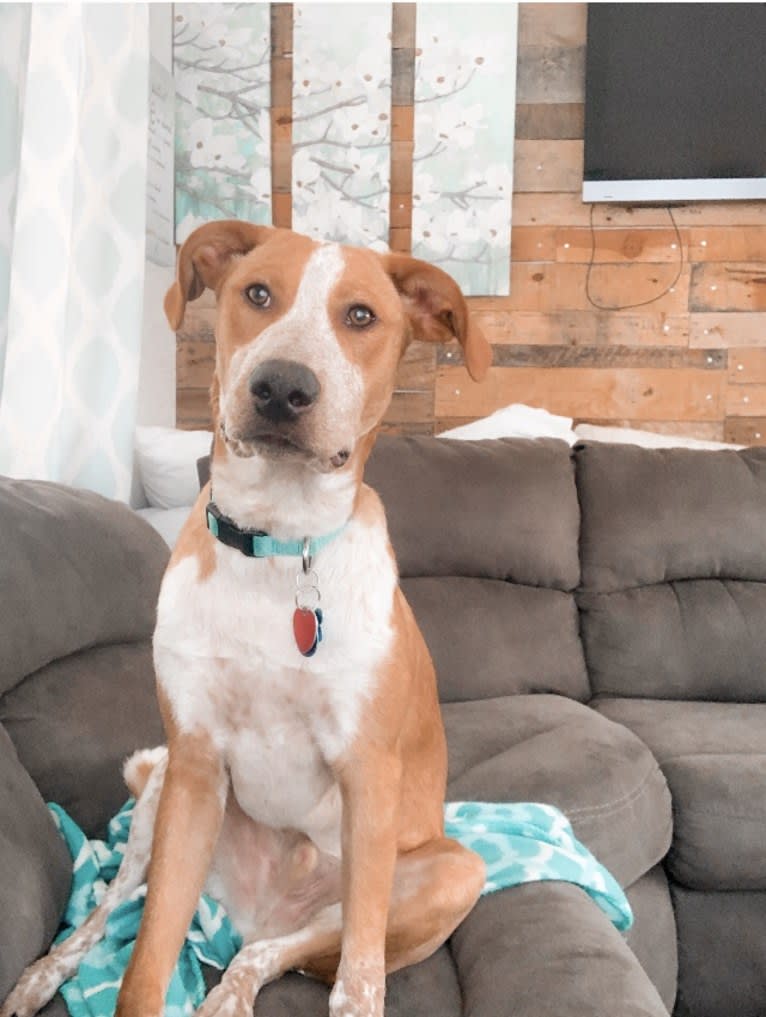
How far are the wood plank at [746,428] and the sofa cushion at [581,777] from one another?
1673mm

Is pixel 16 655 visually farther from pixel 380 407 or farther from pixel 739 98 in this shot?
pixel 739 98

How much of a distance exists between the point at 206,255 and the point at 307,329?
246 mm

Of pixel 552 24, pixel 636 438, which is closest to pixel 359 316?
pixel 636 438

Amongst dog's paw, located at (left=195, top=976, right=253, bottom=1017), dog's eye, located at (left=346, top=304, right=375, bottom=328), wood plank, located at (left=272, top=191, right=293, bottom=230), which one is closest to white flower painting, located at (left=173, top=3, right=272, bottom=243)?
wood plank, located at (left=272, top=191, right=293, bottom=230)

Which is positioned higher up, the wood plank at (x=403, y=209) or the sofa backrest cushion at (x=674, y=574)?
the wood plank at (x=403, y=209)

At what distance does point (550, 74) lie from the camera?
11.5 feet

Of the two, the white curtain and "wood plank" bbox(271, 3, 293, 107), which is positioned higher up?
"wood plank" bbox(271, 3, 293, 107)

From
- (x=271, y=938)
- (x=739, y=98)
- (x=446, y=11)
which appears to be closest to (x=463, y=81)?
(x=446, y=11)

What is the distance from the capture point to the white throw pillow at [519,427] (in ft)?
10.2

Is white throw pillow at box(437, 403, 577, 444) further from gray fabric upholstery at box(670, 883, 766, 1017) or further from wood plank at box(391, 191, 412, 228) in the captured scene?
gray fabric upholstery at box(670, 883, 766, 1017)

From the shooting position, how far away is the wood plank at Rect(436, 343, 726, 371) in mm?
3561

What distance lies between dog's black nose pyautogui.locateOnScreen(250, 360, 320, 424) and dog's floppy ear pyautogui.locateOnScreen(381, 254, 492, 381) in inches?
12.8

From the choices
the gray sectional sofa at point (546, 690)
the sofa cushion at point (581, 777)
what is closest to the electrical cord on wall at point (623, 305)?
the gray sectional sofa at point (546, 690)

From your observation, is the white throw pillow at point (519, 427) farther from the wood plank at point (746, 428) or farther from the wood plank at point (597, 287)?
the wood plank at point (746, 428)
